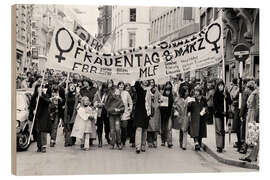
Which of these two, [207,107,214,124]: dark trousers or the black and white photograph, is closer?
the black and white photograph

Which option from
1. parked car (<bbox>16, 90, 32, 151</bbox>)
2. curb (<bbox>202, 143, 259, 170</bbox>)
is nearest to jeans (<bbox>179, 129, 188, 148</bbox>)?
curb (<bbox>202, 143, 259, 170</bbox>)

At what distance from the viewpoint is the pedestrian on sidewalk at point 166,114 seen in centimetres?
1073

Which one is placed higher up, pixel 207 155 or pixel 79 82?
pixel 79 82

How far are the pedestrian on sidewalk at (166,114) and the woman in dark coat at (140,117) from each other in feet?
1.00

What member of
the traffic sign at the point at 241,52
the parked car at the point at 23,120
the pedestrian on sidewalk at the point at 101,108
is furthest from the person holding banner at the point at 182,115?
the parked car at the point at 23,120

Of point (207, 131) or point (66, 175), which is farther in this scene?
point (207, 131)

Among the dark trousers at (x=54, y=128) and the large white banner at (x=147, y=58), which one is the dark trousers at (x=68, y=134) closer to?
the dark trousers at (x=54, y=128)

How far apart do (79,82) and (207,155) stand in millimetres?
2713

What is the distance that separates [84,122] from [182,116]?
71.4 inches

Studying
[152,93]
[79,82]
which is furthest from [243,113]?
[79,82]

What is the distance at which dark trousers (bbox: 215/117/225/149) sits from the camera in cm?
1088

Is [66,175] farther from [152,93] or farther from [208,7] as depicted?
[208,7]

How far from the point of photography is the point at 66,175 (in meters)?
10.2

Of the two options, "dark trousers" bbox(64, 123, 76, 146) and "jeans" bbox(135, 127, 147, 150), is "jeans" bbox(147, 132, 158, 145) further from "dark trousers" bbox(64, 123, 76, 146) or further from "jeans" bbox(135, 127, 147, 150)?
"dark trousers" bbox(64, 123, 76, 146)
